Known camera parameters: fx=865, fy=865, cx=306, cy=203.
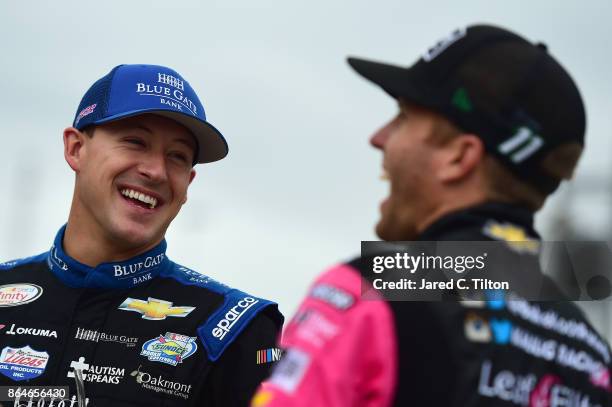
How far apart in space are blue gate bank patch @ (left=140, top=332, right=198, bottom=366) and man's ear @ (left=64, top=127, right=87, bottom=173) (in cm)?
102

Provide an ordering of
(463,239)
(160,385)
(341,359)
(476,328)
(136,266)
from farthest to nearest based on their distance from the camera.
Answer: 1. (136,266)
2. (160,385)
3. (463,239)
4. (476,328)
5. (341,359)

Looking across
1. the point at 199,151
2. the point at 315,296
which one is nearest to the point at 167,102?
the point at 199,151

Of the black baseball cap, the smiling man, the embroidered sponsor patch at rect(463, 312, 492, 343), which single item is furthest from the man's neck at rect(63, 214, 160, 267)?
the embroidered sponsor patch at rect(463, 312, 492, 343)

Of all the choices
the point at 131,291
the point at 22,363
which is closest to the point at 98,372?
the point at 22,363

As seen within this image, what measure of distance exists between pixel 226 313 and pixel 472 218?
7.02ft

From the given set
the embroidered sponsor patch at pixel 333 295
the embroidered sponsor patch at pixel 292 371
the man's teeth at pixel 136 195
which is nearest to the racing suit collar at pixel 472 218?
the embroidered sponsor patch at pixel 333 295

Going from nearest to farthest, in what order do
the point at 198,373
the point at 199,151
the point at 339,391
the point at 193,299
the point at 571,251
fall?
1. the point at 339,391
2. the point at 571,251
3. the point at 198,373
4. the point at 193,299
5. the point at 199,151

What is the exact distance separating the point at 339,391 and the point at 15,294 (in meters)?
2.76

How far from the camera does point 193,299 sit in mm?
4246

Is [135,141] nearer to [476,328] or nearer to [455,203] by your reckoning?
[455,203]

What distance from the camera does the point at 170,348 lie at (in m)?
3.98

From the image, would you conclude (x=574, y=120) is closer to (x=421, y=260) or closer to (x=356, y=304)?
(x=421, y=260)

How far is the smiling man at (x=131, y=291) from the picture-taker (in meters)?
3.89

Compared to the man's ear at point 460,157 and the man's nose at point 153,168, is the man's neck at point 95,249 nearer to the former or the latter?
the man's nose at point 153,168
